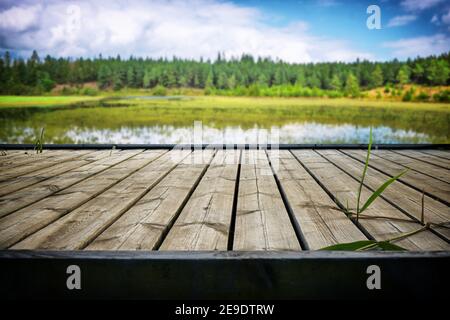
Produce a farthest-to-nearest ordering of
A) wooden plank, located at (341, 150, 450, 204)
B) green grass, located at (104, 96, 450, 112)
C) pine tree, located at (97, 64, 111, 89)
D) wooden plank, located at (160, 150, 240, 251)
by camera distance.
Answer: pine tree, located at (97, 64, 111, 89) → green grass, located at (104, 96, 450, 112) → wooden plank, located at (341, 150, 450, 204) → wooden plank, located at (160, 150, 240, 251)

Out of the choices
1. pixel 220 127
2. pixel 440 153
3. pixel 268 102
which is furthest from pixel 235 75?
pixel 440 153

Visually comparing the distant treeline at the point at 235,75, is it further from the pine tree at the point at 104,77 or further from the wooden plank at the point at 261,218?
the wooden plank at the point at 261,218

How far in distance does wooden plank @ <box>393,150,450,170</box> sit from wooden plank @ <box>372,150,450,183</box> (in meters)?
0.08

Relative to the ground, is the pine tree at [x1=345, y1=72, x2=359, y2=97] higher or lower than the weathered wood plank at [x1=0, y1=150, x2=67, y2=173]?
higher

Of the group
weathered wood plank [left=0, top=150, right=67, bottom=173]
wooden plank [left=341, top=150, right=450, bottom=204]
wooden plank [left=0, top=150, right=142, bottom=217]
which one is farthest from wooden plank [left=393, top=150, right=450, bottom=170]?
weathered wood plank [left=0, top=150, right=67, bottom=173]

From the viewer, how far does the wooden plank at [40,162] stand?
2297mm

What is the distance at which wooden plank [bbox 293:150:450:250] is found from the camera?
1081mm

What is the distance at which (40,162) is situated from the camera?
2736 mm

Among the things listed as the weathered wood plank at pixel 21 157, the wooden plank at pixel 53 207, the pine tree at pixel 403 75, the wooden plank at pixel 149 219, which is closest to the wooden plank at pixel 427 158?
the wooden plank at pixel 149 219

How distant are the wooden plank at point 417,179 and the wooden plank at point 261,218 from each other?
31.6 inches

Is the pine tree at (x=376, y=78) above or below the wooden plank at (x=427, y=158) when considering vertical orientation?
above

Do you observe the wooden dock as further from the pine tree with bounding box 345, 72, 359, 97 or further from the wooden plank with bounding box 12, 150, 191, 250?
the pine tree with bounding box 345, 72, 359, 97

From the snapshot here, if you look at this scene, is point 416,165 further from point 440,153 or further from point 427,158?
point 440,153
